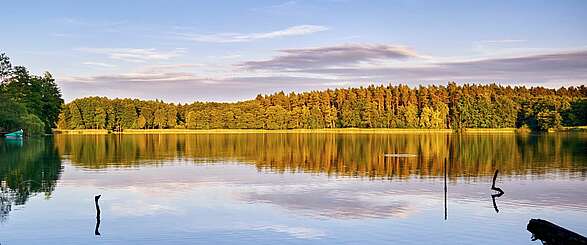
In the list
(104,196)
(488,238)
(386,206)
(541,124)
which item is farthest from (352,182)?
(541,124)

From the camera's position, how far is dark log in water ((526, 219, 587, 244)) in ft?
38.1

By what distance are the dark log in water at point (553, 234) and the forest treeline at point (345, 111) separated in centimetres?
15212

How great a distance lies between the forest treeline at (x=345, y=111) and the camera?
16675 cm

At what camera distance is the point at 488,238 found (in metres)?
22.1

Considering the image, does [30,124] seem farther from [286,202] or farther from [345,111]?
[345,111]

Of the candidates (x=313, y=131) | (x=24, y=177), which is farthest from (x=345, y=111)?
(x=24, y=177)

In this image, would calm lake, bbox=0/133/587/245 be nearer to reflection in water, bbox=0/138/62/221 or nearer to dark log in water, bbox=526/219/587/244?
reflection in water, bbox=0/138/62/221

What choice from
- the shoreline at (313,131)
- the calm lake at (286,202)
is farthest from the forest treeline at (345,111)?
the calm lake at (286,202)

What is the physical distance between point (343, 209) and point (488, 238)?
7453 millimetres

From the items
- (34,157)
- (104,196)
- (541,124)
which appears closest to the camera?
(104,196)

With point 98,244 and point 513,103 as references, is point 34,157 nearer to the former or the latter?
point 98,244

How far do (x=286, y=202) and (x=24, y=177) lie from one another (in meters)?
18.8

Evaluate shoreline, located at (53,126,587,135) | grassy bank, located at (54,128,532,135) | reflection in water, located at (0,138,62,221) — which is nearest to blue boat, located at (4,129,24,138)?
reflection in water, located at (0,138,62,221)

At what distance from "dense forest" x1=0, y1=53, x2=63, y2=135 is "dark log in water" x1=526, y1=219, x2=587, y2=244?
86.7m
